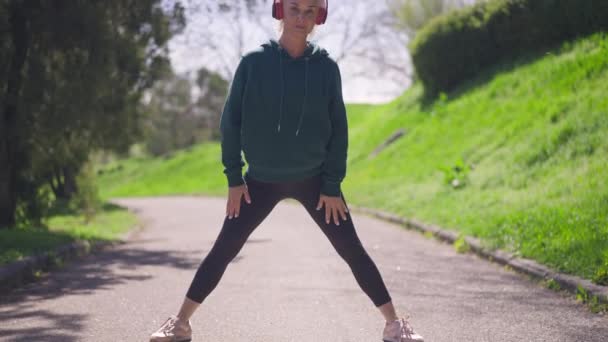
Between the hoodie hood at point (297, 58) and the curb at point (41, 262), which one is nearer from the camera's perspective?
the hoodie hood at point (297, 58)

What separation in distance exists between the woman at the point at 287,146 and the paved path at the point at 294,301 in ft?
2.62

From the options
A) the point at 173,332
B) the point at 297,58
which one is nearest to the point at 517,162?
the point at 297,58

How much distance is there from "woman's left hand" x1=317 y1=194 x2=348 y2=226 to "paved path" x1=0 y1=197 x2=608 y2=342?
105cm

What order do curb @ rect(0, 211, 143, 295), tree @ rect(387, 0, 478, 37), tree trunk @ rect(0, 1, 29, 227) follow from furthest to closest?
tree @ rect(387, 0, 478, 37) < tree trunk @ rect(0, 1, 29, 227) < curb @ rect(0, 211, 143, 295)

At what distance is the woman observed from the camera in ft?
12.0

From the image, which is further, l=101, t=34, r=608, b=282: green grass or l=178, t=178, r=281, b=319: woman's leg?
l=101, t=34, r=608, b=282: green grass

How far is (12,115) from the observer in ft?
35.7

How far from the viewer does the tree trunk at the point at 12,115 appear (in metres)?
10.6

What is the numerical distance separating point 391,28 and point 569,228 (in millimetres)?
36383

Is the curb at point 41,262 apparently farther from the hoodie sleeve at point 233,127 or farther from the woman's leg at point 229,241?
the hoodie sleeve at point 233,127

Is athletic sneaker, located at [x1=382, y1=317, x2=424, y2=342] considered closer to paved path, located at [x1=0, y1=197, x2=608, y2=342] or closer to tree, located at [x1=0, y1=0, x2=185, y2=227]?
paved path, located at [x1=0, y1=197, x2=608, y2=342]

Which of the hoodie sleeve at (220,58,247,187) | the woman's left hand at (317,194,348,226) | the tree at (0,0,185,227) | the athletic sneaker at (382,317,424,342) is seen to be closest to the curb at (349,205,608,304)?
the athletic sneaker at (382,317,424,342)

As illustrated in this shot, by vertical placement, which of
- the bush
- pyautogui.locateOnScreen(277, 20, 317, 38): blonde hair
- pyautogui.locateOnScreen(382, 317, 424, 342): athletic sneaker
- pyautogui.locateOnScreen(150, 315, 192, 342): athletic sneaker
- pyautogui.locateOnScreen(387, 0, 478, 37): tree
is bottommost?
pyautogui.locateOnScreen(382, 317, 424, 342): athletic sneaker

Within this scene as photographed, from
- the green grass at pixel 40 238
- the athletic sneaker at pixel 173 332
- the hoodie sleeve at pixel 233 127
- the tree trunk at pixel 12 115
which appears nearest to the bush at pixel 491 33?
the green grass at pixel 40 238
